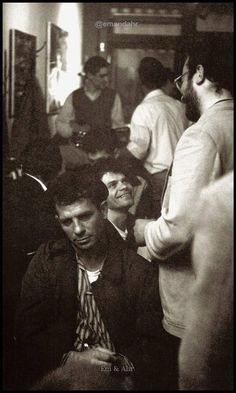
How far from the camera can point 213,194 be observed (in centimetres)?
126

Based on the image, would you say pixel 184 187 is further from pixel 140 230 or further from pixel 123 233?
pixel 123 233

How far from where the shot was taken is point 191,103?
Result: 1.57 m

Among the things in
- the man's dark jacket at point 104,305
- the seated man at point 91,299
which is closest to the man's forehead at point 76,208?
the seated man at point 91,299

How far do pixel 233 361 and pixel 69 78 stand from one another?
1102 millimetres

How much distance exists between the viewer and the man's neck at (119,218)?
172cm

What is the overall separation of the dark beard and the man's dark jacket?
451mm

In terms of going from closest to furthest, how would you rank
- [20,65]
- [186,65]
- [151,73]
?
1. [186,65]
2. [151,73]
3. [20,65]

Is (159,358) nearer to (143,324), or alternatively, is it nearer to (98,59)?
(143,324)

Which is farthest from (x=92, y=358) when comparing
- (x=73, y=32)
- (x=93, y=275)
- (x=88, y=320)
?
(x=73, y=32)

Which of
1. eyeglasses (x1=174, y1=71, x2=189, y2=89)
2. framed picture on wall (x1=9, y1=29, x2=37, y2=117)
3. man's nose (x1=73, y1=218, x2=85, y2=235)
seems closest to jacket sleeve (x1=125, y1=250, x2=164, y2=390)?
man's nose (x1=73, y1=218, x2=85, y2=235)

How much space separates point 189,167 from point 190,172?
0.01m

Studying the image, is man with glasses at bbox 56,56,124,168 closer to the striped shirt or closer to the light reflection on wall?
the light reflection on wall

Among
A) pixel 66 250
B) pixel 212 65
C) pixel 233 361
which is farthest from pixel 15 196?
pixel 233 361

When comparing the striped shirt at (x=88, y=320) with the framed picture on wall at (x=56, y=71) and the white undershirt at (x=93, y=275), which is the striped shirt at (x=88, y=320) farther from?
the framed picture on wall at (x=56, y=71)
